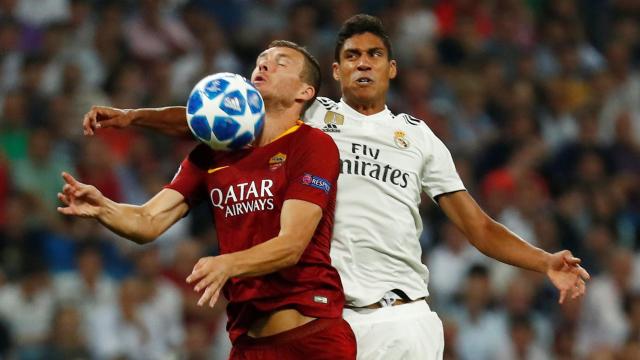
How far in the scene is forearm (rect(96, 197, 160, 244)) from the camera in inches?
199

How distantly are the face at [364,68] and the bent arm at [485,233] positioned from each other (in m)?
0.61

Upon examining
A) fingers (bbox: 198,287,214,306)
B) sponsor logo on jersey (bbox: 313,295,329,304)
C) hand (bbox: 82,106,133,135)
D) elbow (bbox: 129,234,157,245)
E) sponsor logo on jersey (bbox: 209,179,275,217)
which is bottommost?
fingers (bbox: 198,287,214,306)

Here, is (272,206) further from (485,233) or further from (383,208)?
(485,233)

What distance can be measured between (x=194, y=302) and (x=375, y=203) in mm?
4478

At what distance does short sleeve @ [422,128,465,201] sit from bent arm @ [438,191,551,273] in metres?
0.05

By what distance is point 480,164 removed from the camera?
1184cm

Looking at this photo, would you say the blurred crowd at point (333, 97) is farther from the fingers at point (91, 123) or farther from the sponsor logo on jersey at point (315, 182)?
the sponsor logo on jersey at point (315, 182)

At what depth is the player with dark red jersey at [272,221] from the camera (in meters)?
5.04

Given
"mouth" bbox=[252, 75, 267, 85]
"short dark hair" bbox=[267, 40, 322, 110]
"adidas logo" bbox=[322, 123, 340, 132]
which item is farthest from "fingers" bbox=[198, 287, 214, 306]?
"adidas logo" bbox=[322, 123, 340, 132]

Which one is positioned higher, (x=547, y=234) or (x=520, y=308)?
(x=547, y=234)

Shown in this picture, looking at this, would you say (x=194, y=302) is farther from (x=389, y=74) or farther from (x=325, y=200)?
(x=325, y=200)

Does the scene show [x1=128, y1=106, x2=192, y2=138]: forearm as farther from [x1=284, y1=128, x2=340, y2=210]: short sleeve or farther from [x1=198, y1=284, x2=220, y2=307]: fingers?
[x1=198, y1=284, x2=220, y2=307]: fingers

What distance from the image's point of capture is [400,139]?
589 cm

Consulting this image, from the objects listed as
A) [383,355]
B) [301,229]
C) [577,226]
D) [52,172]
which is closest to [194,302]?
[52,172]
